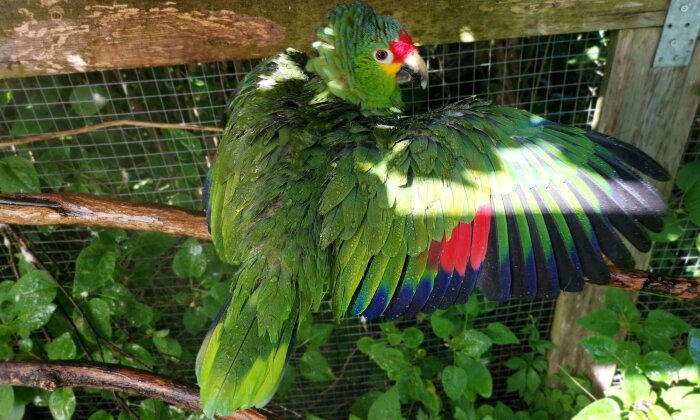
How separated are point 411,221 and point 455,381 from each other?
670 millimetres

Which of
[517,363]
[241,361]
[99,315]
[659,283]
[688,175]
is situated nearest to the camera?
[241,361]

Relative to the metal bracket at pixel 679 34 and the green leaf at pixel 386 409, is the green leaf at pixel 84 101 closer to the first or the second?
the green leaf at pixel 386 409

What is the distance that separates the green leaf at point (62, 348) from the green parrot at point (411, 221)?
60 cm

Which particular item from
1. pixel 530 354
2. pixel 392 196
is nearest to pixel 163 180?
pixel 392 196

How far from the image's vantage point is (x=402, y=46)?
118cm

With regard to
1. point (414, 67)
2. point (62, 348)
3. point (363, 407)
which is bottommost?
point (363, 407)

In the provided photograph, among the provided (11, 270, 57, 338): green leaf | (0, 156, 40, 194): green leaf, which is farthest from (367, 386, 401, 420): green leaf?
(0, 156, 40, 194): green leaf

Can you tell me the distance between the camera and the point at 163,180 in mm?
1878

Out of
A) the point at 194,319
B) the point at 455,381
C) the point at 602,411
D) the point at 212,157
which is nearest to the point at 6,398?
the point at 194,319

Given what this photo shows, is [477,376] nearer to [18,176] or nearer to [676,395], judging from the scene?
[676,395]

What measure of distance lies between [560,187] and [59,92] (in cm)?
164

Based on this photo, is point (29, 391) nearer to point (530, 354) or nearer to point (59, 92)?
point (59, 92)

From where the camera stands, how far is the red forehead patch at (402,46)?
46.2 inches

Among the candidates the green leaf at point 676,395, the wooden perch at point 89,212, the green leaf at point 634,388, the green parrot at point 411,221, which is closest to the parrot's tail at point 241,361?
the green parrot at point 411,221
